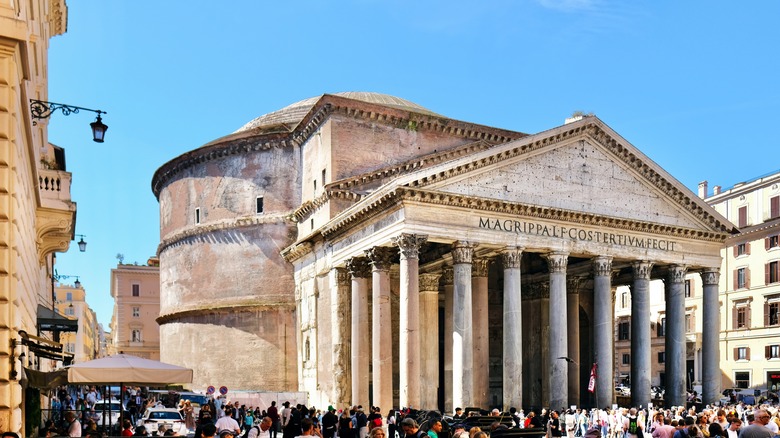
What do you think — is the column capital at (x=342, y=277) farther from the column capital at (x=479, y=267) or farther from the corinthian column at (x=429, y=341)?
the column capital at (x=479, y=267)

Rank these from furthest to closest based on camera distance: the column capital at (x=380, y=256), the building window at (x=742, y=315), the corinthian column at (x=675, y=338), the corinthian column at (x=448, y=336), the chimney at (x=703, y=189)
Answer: the chimney at (x=703, y=189)
the building window at (x=742, y=315)
the corinthian column at (x=675, y=338)
the corinthian column at (x=448, y=336)
the column capital at (x=380, y=256)

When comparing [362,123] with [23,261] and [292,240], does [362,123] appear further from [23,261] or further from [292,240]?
[23,261]

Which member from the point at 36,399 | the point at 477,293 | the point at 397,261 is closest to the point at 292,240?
the point at 397,261

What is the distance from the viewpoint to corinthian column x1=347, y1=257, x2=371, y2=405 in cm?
2684

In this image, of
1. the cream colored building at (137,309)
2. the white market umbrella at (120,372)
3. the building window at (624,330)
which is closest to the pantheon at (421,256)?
the white market umbrella at (120,372)

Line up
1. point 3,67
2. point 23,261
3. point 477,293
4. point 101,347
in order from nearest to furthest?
point 3,67, point 23,261, point 477,293, point 101,347

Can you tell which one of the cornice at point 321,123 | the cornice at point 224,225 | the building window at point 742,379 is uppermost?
the cornice at point 321,123

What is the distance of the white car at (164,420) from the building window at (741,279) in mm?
30666

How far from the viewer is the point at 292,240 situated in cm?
3403

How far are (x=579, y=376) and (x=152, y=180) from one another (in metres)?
23.2

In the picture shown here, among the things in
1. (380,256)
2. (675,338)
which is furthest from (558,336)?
(380,256)

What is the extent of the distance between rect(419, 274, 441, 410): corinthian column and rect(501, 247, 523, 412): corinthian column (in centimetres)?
274

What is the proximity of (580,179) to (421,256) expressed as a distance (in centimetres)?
Answer: 650

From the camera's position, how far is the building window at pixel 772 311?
1532 inches
